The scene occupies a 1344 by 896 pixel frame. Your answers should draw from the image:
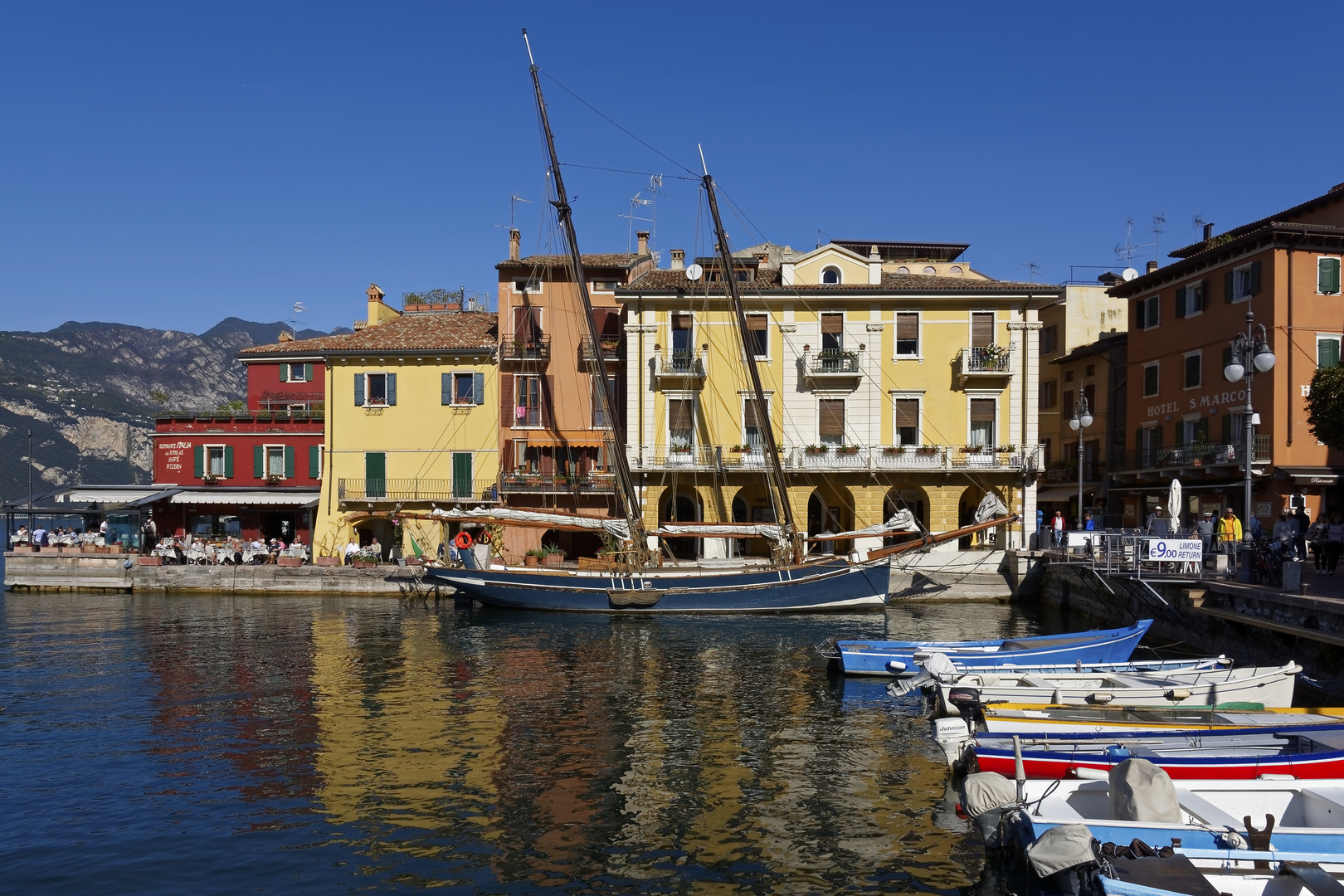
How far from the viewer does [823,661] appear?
85.4 ft

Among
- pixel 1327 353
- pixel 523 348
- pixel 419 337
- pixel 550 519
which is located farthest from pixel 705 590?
pixel 1327 353

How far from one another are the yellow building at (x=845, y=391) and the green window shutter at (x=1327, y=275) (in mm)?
9973

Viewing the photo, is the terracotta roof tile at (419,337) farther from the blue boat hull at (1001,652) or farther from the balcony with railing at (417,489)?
the blue boat hull at (1001,652)

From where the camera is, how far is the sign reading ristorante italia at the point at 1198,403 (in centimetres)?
3988

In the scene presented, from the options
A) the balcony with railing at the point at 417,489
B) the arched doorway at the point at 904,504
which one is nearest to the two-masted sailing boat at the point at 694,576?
the arched doorway at the point at 904,504

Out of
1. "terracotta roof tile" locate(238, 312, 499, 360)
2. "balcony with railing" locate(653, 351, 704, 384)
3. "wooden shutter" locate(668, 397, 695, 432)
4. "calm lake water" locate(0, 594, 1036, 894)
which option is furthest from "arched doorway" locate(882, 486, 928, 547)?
"terracotta roof tile" locate(238, 312, 499, 360)

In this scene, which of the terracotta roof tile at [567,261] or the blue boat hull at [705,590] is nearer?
the blue boat hull at [705,590]

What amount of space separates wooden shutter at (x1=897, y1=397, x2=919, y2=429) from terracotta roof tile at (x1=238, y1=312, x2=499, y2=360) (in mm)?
19826

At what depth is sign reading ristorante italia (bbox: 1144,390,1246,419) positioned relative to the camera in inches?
1570

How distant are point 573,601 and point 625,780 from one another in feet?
72.1

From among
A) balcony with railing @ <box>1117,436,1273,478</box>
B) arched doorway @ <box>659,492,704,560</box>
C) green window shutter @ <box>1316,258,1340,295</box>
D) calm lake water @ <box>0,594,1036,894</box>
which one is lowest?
calm lake water @ <box>0,594,1036,894</box>

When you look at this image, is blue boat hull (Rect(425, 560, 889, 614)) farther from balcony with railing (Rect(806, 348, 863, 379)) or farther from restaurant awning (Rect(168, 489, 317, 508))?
restaurant awning (Rect(168, 489, 317, 508))

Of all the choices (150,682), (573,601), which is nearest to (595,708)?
(150,682)

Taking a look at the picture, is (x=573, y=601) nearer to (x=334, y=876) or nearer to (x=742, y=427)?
(x=742, y=427)
